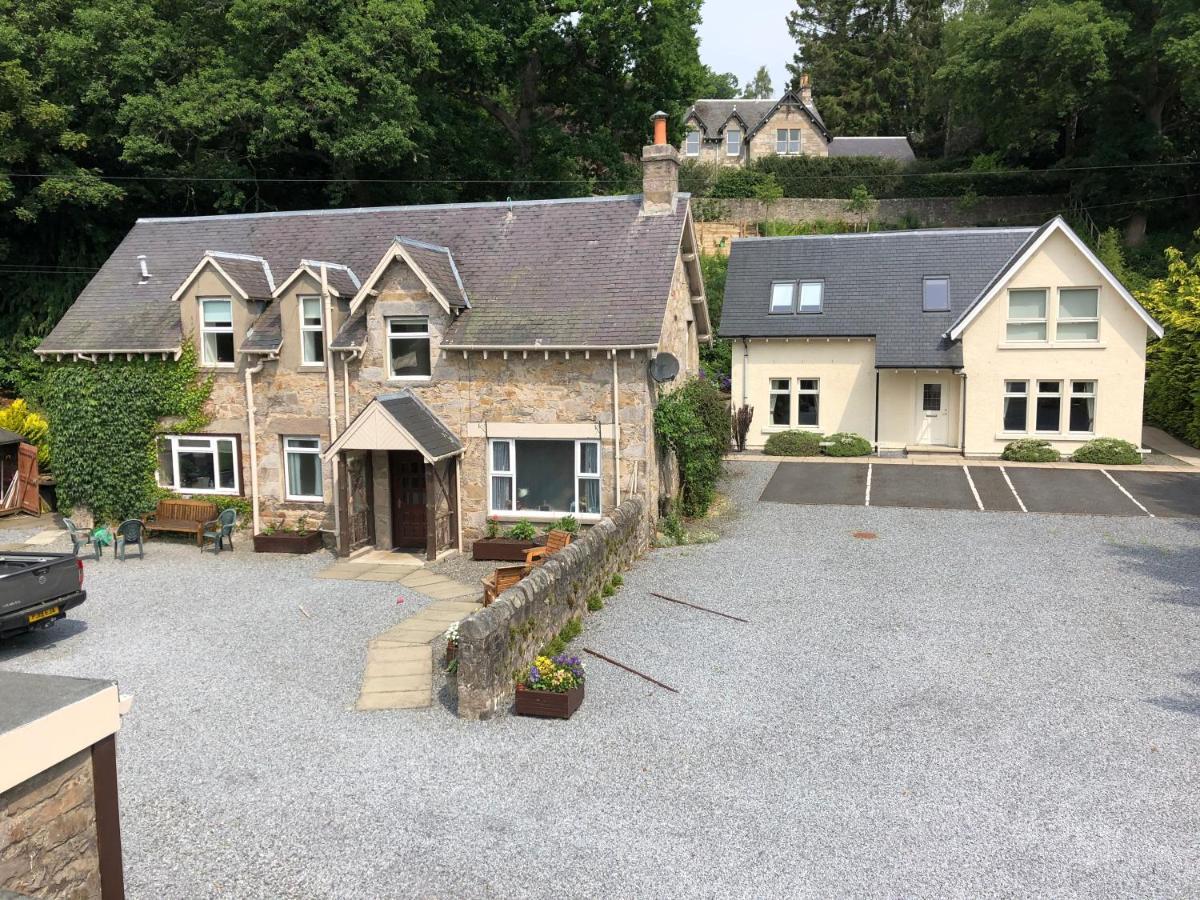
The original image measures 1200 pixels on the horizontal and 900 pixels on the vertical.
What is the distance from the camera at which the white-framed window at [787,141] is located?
5906 cm

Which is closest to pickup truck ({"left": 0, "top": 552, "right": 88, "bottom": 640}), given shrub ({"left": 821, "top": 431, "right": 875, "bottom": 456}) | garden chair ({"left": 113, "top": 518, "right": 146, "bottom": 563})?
garden chair ({"left": 113, "top": 518, "right": 146, "bottom": 563})

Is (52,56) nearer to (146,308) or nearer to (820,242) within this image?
(146,308)

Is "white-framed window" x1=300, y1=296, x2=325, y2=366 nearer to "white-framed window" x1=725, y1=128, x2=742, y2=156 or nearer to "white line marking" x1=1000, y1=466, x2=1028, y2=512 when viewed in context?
"white line marking" x1=1000, y1=466, x2=1028, y2=512

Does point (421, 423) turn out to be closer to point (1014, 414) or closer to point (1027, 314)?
point (1014, 414)

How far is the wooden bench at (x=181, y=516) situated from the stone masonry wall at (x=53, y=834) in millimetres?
15925

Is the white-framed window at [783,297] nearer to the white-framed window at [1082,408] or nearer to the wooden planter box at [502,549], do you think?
the white-framed window at [1082,408]

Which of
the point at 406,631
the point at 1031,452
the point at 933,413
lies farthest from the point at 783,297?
the point at 406,631

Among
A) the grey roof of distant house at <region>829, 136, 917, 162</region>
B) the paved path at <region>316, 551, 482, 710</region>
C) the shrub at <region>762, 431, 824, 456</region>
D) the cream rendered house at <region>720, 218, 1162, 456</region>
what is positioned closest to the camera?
the paved path at <region>316, 551, 482, 710</region>

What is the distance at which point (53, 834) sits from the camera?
5.52m

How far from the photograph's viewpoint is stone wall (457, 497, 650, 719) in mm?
10906

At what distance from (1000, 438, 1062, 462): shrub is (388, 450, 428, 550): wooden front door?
1818cm

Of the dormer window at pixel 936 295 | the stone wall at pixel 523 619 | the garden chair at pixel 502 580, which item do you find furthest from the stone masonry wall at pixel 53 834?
the dormer window at pixel 936 295

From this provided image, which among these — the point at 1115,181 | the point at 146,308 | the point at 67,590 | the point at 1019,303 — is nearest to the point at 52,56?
the point at 146,308

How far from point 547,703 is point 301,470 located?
39.9ft
